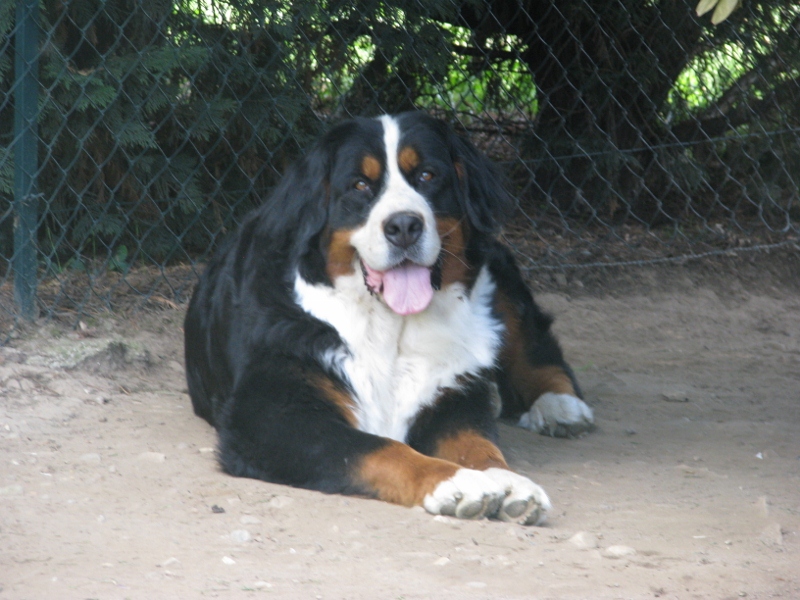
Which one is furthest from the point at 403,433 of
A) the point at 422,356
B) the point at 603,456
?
the point at 603,456

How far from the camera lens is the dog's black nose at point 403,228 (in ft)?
9.64

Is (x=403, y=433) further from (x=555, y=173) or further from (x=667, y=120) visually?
(x=667, y=120)

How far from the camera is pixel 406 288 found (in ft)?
10.1

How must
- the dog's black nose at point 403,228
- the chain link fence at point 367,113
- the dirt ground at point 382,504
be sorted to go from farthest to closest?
the chain link fence at point 367,113, the dog's black nose at point 403,228, the dirt ground at point 382,504

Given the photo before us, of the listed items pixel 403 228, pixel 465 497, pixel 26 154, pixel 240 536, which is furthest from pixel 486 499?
pixel 26 154

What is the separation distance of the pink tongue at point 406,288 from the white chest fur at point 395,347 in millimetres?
85

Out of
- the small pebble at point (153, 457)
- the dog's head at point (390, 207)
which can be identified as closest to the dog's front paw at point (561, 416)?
the dog's head at point (390, 207)

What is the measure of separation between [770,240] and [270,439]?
14.6 ft

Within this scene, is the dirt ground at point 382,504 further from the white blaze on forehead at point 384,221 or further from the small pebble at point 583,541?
the white blaze on forehead at point 384,221

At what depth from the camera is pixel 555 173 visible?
21.1 ft

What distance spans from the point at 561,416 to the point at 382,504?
1.20 meters

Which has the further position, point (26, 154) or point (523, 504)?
point (26, 154)

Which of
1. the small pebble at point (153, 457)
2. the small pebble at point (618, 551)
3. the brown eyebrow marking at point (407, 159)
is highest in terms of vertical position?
the brown eyebrow marking at point (407, 159)

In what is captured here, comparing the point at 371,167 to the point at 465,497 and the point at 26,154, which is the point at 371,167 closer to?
the point at 465,497
